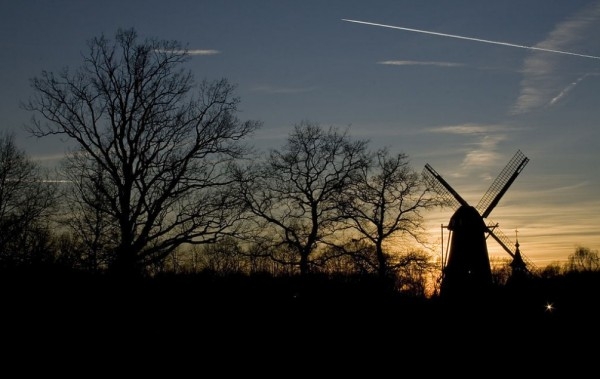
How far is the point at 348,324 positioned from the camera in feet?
85.5

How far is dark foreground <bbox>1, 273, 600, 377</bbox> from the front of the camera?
1881 centimetres

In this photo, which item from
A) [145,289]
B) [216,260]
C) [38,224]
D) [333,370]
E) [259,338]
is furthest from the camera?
[216,260]

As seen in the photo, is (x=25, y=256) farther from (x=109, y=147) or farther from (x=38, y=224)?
(x=38, y=224)

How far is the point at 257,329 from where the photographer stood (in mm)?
23578

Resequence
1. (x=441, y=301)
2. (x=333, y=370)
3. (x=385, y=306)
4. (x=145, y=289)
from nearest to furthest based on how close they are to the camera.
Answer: (x=333, y=370), (x=145, y=289), (x=385, y=306), (x=441, y=301)

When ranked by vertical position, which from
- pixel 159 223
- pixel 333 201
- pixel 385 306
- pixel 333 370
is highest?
pixel 333 201

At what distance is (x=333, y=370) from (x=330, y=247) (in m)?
25.6

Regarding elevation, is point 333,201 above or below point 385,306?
above

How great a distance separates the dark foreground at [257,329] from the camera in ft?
61.7

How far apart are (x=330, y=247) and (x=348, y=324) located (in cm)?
1844

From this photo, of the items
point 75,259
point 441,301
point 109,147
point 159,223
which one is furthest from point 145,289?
point 441,301

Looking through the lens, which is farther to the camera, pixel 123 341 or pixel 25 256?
pixel 25 256

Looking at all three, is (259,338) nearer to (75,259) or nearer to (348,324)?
(348,324)

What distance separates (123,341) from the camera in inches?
775
